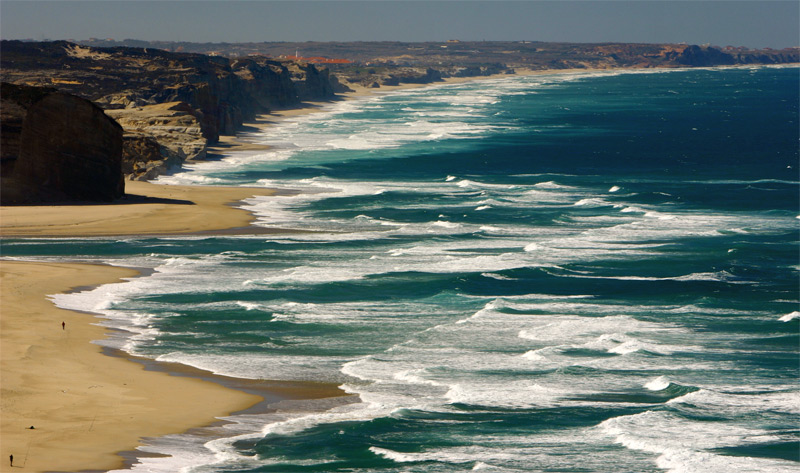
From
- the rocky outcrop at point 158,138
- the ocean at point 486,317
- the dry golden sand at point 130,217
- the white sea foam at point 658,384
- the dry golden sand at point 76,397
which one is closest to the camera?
the dry golden sand at point 76,397

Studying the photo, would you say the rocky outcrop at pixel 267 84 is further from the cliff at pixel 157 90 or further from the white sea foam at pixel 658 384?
the white sea foam at pixel 658 384

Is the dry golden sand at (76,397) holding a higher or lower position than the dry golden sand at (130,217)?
lower

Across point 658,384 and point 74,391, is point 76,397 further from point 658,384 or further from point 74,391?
point 658,384

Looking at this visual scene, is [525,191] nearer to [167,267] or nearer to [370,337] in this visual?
[167,267]

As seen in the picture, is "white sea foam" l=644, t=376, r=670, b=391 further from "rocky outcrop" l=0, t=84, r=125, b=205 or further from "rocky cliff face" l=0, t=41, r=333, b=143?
"rocky cliff face" l=0, t=41, r=333, b=143

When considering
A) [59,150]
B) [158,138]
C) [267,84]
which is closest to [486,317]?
[59,150]

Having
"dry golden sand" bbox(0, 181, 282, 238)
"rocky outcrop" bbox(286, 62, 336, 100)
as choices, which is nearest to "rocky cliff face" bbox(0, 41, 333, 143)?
"rocky outcrop" bbox(286, 62, 336, 100)

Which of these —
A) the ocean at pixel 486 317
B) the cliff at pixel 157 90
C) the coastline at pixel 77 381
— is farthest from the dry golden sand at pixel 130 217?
the cliff at pixel 157 90
